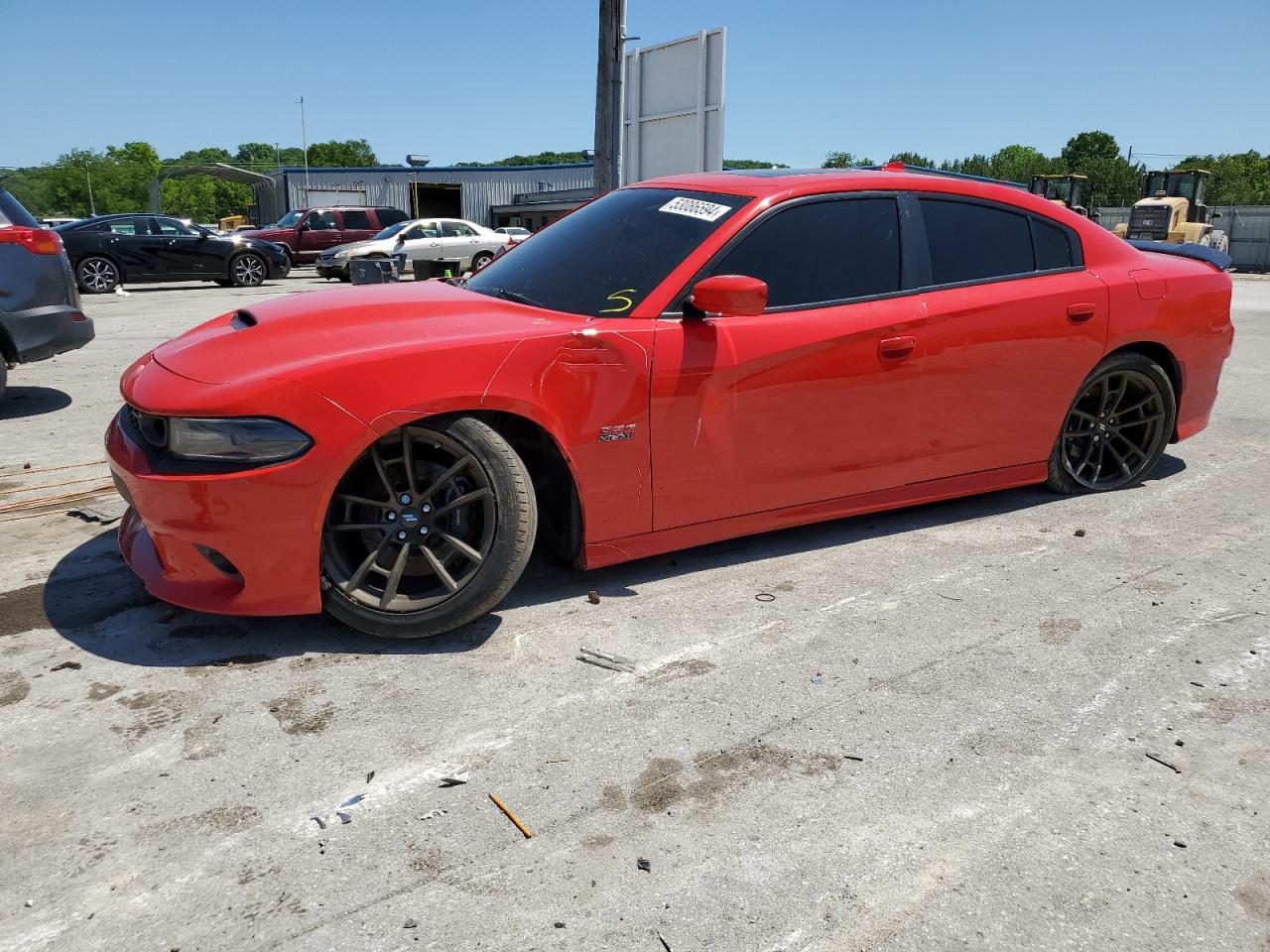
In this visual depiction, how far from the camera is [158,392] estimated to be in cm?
299

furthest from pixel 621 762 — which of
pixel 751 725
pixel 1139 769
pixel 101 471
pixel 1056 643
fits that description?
pixel 101 471

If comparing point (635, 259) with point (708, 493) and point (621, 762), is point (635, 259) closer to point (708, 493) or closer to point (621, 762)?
point (708, 493)

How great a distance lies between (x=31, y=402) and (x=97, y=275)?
39.9 feet

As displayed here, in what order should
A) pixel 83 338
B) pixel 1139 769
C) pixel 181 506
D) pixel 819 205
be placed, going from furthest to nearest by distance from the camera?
1. pixel 83 338
2. pixel 819 205
3. pixel 181 506
4. pixel 1139 769

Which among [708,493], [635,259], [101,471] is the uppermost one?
[635,259]

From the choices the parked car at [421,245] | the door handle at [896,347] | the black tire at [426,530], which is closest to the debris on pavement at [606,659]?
the black tire at [426,530]

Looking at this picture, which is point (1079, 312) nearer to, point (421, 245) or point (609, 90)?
point (609, 90)

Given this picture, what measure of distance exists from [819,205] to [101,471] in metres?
4.01

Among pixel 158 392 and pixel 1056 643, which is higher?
pixel 158 392

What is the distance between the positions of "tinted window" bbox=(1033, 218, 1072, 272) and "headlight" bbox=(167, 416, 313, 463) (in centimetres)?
334

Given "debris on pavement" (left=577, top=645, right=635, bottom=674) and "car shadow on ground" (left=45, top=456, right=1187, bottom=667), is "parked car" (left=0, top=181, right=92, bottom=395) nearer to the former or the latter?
"car shadow on ground" (left=45, top=456, right=1187, bottom=667)

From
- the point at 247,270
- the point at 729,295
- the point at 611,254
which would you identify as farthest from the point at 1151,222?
the point at 729,295

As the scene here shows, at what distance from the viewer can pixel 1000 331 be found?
163 inches

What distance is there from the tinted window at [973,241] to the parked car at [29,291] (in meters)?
5.76
